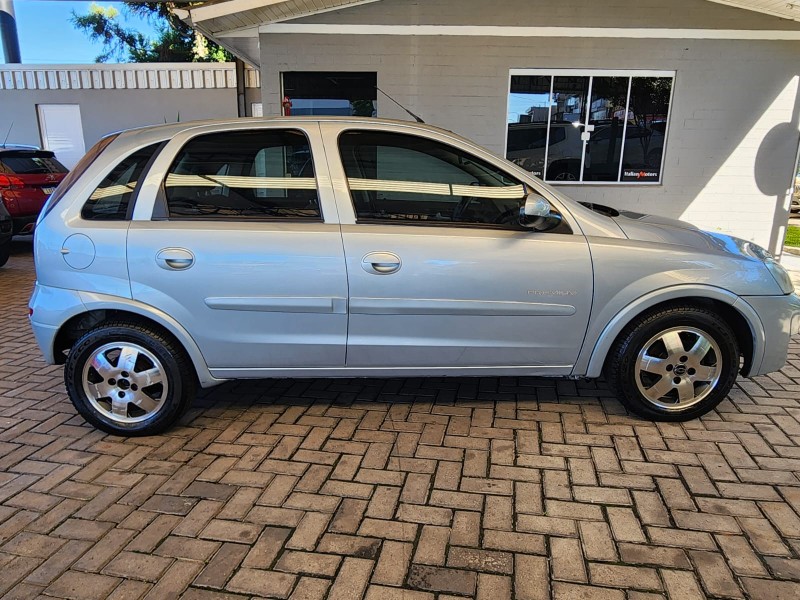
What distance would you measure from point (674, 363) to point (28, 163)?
10567mm

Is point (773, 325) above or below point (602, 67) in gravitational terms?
below

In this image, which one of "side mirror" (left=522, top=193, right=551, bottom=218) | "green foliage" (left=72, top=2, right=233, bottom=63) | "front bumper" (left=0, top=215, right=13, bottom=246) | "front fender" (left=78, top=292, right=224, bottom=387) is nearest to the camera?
"side mirror" (left=522, top=193, right=551, bottom=218)

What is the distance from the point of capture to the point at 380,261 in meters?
3.18

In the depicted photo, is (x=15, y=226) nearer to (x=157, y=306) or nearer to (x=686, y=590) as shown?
(x=157, y=306)

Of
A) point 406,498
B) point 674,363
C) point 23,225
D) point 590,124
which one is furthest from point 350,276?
point 23,225

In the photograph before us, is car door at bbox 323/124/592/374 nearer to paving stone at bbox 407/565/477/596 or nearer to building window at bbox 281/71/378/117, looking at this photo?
paving stone at bbox 407/565/477/596

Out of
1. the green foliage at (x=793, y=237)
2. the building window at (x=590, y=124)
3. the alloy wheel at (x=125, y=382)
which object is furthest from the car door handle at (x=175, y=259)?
the green foliage at (x=793, y=237)

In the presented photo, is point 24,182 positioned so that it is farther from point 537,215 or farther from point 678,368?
point 678,368

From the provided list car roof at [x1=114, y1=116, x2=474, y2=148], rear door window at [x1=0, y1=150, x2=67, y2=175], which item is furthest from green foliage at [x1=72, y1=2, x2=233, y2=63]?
car roof at [x1=114, y1=116, x2=474, y2=148]

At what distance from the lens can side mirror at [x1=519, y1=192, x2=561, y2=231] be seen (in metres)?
3.12

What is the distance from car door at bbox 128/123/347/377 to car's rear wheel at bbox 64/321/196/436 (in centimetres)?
20

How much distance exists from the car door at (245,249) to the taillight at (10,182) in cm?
781

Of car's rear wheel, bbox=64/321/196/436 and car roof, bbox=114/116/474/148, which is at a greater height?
car roof, bbox=114/116/474/148

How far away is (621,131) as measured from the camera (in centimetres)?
816
